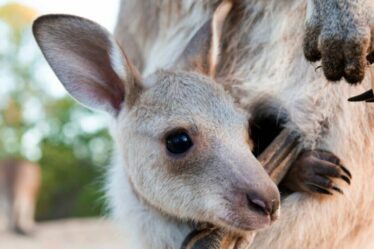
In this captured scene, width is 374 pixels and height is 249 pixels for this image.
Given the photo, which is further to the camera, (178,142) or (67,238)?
(67,238)

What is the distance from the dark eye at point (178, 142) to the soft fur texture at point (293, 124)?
0.24 meters

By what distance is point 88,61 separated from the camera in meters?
2.84

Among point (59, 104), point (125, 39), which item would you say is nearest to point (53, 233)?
point (125, 39)

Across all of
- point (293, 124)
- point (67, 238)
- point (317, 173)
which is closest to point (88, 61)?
point (293, 124)

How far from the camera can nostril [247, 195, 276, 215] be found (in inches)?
88.4

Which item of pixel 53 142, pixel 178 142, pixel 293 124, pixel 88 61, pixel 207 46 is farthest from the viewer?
pixel 53 142

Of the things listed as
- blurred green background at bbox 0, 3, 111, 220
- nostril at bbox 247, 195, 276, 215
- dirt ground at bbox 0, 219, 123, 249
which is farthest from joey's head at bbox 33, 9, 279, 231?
blurred green background at bbox 0, 3, 111, 220

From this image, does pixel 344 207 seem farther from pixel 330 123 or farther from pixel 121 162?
pixel 121 162

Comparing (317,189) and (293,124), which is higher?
(293,124)

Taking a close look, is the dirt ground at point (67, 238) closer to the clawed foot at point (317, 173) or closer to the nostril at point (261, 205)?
the clawed foot at point (317, 173)

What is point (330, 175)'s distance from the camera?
253cm

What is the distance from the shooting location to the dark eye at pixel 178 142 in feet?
8.20

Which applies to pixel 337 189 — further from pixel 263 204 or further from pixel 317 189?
pixel 263 204

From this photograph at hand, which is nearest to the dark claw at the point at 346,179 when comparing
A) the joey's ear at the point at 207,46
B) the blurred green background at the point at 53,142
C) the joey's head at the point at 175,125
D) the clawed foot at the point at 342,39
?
the joey's head at the point at 175,125
